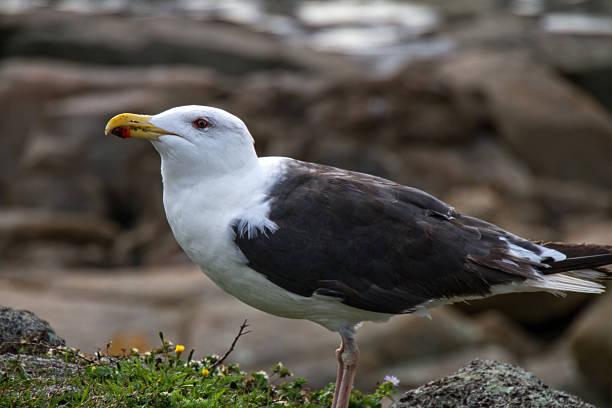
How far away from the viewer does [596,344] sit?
1067 cm

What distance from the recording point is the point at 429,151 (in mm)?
15852

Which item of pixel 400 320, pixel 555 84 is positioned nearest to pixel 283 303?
pixel 400 320

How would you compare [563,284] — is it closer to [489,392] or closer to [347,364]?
[489,392]

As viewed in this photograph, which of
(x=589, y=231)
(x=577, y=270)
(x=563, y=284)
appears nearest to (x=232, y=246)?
(x=563, y=284)

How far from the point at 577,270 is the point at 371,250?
4.56 ft

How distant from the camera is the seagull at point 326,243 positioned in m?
4.96

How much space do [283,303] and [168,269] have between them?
8310mm

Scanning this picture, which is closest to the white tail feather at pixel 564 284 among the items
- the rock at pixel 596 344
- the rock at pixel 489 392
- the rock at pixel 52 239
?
the rock at pixel 489 392

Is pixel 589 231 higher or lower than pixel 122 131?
lower

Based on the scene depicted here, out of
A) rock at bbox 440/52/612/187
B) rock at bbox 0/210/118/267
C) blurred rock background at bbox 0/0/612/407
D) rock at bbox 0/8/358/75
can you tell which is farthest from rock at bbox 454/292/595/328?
rock at bbox 0/8/358/75

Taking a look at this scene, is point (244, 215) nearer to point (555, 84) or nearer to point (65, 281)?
point (65, 281)

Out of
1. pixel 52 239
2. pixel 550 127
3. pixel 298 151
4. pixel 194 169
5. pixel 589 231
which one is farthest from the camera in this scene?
pixel 550 127

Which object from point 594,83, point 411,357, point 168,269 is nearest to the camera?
point 411,357

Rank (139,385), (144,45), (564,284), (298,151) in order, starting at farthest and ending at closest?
(144,45) → (298,151) → (564,284) → (139,385)
